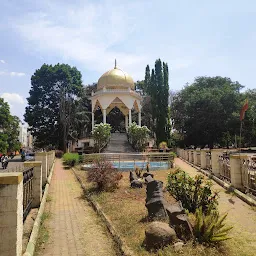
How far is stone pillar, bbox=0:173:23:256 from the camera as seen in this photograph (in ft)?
12.6

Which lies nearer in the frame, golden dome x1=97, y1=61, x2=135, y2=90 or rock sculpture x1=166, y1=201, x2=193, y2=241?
rock sculpture x1=166, y1=201, x2=193, y2=241

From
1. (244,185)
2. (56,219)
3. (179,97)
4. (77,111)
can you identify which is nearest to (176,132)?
(179,97)

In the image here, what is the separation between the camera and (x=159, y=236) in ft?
15.2

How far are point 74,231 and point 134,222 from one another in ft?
4.40

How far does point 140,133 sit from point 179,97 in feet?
65.8

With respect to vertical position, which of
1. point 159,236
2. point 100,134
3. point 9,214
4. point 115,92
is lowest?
point 159,236

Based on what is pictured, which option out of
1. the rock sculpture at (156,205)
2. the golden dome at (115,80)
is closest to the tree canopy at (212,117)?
the golden dome at (115,80)

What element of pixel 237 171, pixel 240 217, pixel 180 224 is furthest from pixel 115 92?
pixel 180 224

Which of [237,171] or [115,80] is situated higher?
[115,80]

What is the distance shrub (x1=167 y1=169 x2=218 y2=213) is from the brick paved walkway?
6.75ft

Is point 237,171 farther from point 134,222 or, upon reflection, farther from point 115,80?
point 115,80

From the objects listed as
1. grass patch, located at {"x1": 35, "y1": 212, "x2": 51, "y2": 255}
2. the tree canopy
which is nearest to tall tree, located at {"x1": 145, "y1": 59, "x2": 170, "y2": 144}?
the tree canopy

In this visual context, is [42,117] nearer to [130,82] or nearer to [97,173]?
[130,82]

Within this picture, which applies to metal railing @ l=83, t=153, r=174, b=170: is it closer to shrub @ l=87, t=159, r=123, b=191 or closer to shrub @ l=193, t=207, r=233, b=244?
shrub @ l=87, t=159, r=123, b=191
